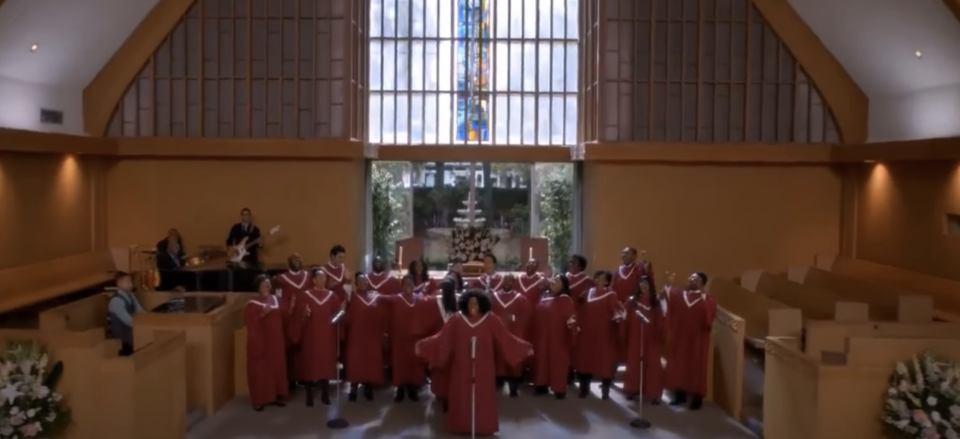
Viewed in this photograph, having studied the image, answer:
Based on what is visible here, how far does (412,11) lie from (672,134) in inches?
188

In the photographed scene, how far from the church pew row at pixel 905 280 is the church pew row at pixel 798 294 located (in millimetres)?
1004

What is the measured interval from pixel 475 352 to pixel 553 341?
1.61 meters

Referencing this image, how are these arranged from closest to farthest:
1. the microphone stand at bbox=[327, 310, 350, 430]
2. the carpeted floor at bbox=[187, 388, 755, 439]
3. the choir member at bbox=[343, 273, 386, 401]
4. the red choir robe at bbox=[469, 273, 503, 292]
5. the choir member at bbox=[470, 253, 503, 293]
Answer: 1. the carpeted floor at bbox=[187, 388, 755, 439]
2. the microphone stand at bbox=[327, 310, 350, 430]
3. the choir member at bbox=[343, 273, 386, 401]
4. the red choir robe at bbox=[469, 273, 503, 292]
5. the choir member at bbox=[470, 253, 503, 293]

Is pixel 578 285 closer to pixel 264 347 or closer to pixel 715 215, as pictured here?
pixel 264 347

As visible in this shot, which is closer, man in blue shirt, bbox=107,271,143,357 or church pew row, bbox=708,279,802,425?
church pew row, bbox=708,279,802,425

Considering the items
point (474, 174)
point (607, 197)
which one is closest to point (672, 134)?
point (607, 197)

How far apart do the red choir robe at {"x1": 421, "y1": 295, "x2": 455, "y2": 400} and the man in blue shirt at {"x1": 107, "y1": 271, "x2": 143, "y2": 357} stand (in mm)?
2997

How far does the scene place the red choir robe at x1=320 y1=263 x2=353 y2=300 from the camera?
37.5 feet

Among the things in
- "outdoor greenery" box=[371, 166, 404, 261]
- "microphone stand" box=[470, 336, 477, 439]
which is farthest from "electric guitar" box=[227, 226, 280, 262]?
"microphone stand" box=[470, 336, 477, 439]

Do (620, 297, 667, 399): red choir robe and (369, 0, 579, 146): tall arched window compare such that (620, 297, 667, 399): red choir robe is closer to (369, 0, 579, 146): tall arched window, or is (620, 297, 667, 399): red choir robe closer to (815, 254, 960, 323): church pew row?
(815, 254, 960, 323): church pew row

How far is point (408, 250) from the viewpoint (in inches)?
628

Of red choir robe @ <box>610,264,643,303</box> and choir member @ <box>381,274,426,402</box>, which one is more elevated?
red choir robe @ <box>610,264,643,303</box>

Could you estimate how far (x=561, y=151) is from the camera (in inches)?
647

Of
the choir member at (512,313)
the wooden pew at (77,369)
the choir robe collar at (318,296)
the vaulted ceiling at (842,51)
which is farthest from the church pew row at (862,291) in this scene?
the wooden pew at (77,369)
